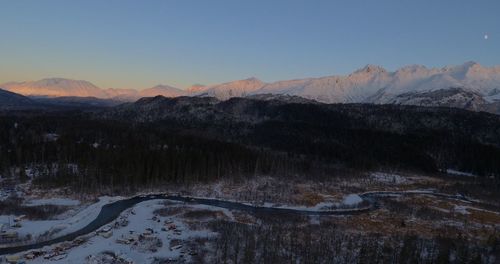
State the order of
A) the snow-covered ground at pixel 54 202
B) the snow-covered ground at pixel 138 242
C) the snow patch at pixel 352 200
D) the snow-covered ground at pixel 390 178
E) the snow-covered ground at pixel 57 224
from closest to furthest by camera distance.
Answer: the snow-covered ground at pixel 138 242
the snow-covered ground at pixel 57 224
the snow-covered ground at pixel 54 202
the snow patch at pixel 352 200
the snow-covered ground at pixel 390 178

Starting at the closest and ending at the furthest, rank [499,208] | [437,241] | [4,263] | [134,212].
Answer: [4,263]
[437,241]
[134,212]
[499,208]

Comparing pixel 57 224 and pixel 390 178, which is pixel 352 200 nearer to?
pixel 390 178

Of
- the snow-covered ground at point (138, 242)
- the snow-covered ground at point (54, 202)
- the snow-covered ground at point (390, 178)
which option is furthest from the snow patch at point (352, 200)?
the snow-covered ground at point (54, 202)

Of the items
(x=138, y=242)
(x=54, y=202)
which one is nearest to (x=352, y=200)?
(x=138, y=242)

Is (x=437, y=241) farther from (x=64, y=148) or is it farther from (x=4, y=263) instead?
(x=64, y=148)

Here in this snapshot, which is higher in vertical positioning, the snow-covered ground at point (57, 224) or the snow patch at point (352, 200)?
the snow-covered ground at point (57, 224)

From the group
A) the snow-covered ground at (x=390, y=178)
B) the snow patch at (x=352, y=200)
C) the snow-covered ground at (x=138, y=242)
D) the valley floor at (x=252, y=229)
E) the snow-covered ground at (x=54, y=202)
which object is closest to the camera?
the snow-covered ground at (x=138, y=242)

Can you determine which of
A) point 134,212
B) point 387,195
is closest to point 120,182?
point 134,212

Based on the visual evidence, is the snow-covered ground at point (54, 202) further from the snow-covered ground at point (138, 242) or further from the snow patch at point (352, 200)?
the snow patch at point (352, 200)

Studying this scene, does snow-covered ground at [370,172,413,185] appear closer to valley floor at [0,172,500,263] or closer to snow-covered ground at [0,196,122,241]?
valley floor at [0,172,500,263]

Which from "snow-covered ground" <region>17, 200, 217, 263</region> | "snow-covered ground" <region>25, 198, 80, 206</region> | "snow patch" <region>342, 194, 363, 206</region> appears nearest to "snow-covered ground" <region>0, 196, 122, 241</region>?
"snow-covered ground" <region>25, 198, 80, 206</region>

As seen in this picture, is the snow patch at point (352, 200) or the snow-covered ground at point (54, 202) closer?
the snow-covered ground at point (54, 202)
